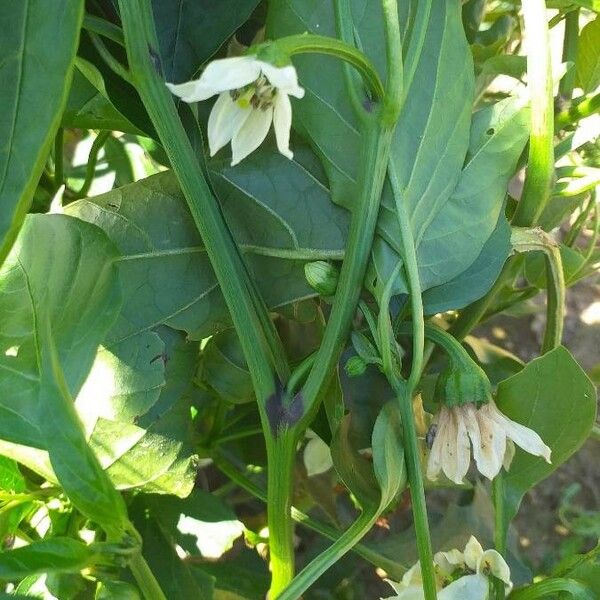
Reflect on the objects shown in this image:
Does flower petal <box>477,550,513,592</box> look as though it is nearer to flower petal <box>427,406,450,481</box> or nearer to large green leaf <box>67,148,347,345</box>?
flower petal <box>427,406,450,481</box>

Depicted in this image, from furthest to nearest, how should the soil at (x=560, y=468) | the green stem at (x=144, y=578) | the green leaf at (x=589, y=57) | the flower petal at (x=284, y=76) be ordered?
the soil at (x=560, y=468) < the green leaf at (x=589, y=57) < the green stem at (x=144, y=578) < the flower petal at (x=284, y=76)

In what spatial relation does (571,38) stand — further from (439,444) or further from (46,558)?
(46,558)

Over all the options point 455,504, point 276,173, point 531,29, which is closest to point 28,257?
point 276,173

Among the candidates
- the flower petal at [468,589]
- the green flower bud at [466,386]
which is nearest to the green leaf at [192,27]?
the green flower bud at [466,386]

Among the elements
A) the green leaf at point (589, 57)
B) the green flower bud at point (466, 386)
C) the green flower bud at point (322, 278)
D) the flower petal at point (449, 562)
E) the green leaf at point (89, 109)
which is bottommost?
the flower petal at point (449, 562)

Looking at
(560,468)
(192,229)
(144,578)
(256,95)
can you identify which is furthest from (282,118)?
(560,468)

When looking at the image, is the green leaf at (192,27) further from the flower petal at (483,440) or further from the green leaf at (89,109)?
the flower petal at (483,440)

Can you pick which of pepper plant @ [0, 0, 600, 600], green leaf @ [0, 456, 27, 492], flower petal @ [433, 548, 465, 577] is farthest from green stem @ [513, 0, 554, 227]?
green leaf @ [0, 456, 27, 492]
